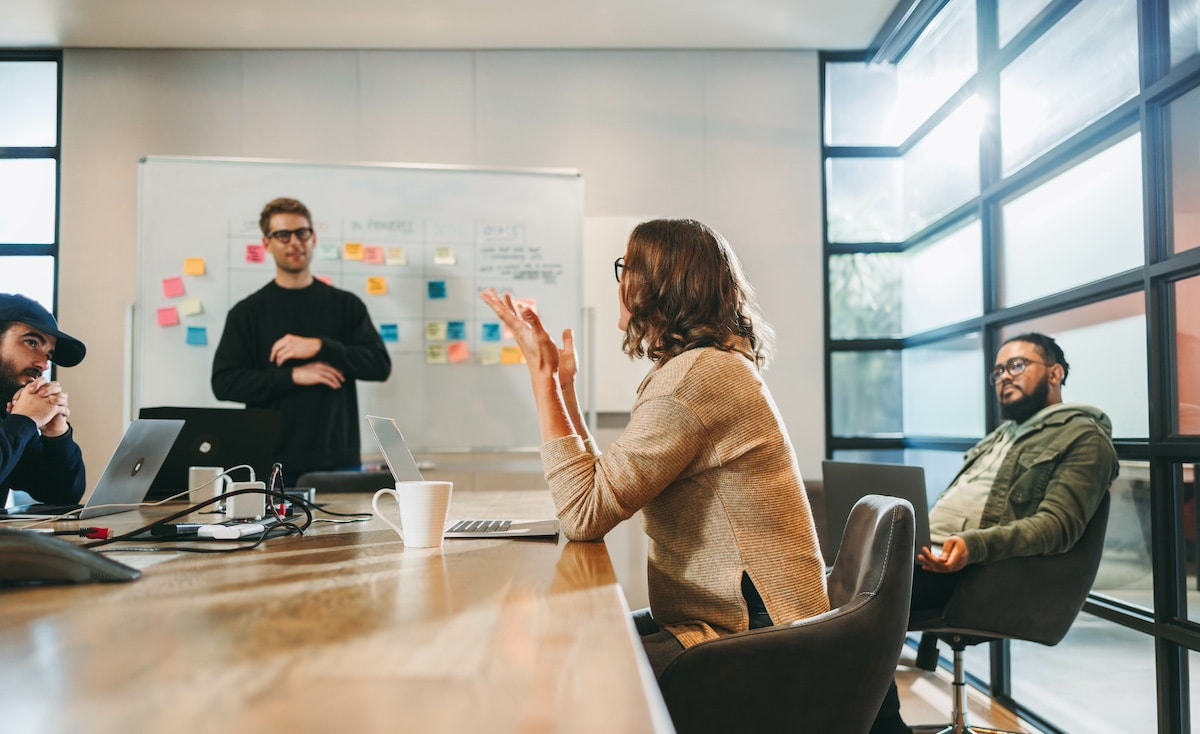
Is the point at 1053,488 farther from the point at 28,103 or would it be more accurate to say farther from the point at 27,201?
the point at 28,103

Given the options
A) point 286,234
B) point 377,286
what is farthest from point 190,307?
point 377,286

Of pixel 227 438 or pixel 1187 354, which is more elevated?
pixel 1187 354

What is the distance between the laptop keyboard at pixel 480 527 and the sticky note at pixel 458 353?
2.35 meters

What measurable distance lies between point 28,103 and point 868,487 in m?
4.43

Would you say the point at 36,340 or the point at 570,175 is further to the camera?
the point at 570,175

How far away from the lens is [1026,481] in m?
2.46

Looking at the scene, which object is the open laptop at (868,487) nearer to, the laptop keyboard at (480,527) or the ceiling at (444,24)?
the laptop keyboard at (480,527)

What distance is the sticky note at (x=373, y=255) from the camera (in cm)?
389

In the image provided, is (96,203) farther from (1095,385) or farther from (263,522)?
(1095,385)

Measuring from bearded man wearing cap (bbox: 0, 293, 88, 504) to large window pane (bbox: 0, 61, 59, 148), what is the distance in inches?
92.0

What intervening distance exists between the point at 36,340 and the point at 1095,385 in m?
3.16

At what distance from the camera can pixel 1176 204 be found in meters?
2.26

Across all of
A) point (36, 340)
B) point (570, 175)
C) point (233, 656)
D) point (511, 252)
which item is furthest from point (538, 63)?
point (233, 656)

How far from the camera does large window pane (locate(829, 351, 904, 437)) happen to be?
173 inches
